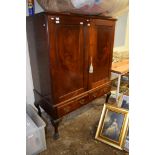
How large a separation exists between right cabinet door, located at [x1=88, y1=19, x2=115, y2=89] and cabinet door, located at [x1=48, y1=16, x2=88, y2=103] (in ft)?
0.49

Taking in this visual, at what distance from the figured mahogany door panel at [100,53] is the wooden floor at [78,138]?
537mm

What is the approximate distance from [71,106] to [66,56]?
2.02 ft

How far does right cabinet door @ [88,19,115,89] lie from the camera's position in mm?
1714

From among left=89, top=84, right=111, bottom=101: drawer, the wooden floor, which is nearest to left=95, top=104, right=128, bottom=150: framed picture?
the wooden floor

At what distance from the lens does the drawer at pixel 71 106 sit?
1.64m

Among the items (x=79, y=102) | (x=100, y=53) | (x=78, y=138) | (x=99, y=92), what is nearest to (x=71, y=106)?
(x=79, y=102)

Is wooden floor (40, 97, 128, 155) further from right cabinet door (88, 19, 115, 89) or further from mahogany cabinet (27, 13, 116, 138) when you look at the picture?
right cabinet door (88, 19, 115, 89)

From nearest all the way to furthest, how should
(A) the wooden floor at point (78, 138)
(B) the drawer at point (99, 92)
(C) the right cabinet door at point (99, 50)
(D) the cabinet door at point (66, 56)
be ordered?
1. (D) the cabinet door at point (66, 56)
2. (A) the wooden floor at point (78, 138)
3. (C) the right cabinet door at point (99, 50)
4. (B) the drawer at point (99, 92)

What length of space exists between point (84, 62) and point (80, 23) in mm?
439

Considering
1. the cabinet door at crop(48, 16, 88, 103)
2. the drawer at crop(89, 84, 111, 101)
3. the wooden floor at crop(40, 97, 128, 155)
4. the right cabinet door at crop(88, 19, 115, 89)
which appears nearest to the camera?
the cabinet door at crop(48, 16, 88, 103)

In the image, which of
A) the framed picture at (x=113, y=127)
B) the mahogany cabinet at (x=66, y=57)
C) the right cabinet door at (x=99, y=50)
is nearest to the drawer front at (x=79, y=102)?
the mahogany cabinet at (x=66, y=57)

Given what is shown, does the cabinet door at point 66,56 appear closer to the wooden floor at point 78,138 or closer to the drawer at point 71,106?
the drawer at point 71,106
